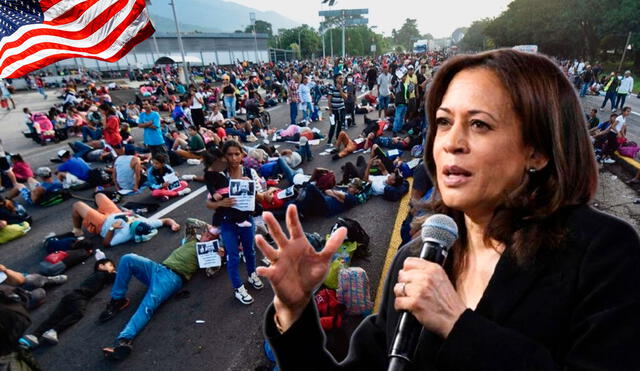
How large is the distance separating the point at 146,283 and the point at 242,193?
76.7 inches

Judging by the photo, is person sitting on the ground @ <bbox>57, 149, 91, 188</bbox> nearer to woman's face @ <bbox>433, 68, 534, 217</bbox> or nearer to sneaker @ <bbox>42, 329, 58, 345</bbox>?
sneaker @ <bbox>42, 329, 58, 345</bbox>

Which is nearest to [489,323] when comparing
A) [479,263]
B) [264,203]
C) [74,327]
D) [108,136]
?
[479,263]

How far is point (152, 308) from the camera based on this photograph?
4.24 metres

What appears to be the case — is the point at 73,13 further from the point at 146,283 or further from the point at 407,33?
the point at 407,33

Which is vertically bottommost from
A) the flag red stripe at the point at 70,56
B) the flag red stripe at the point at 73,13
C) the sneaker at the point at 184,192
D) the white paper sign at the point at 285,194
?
the sneaker at the point at 184,192

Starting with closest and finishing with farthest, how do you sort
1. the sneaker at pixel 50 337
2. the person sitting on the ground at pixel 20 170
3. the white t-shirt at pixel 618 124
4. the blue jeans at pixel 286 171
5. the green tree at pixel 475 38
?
1. the sneaker at pixel 50 337
2. the blue jeans at pixel 286 171
3. the person sitting on the ground at pixel 20 170
4. the white t-shirt at pixel 618 124
5. the green tree at pixel 475 38

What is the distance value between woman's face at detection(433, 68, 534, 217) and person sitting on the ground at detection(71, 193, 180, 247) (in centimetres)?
640

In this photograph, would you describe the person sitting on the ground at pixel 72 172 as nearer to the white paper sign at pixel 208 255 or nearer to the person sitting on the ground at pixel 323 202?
the white paper sign at pixel 208 255

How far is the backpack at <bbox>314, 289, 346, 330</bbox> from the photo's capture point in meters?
3.79

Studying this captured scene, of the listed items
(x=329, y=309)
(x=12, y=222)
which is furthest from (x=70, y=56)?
(x=12, y=222)

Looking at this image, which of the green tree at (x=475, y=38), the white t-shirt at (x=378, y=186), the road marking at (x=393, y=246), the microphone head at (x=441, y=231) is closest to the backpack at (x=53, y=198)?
the white t-shirt at (x=378, y=186)

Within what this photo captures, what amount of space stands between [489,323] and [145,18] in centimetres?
455

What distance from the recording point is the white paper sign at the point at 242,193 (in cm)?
428

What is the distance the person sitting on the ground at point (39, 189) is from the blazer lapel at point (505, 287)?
10.3m
